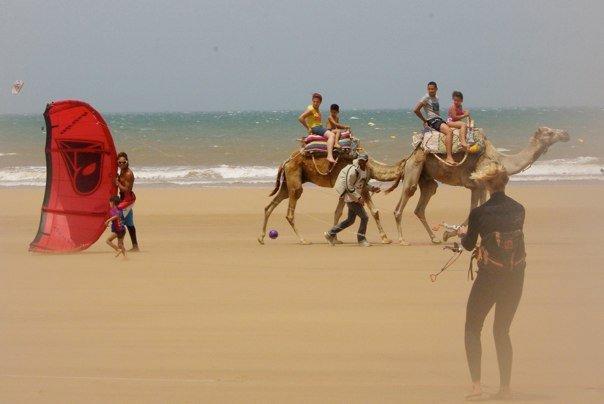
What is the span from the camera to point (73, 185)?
16.6 m

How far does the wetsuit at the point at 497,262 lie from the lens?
7684 millimetres

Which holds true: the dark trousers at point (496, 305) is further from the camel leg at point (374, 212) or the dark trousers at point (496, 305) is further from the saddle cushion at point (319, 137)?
the saddle cushion at point (319, 137)

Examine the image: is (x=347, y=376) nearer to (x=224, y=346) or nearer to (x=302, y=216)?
(x=224, y=346)

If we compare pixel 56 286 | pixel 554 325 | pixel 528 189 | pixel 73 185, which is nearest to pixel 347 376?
pixel 554 325

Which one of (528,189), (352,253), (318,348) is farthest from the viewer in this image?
(528,189)

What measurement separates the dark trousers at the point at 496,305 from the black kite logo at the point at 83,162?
9.68 m

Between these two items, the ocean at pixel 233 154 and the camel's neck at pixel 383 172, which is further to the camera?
the ocean at pixel 233 154

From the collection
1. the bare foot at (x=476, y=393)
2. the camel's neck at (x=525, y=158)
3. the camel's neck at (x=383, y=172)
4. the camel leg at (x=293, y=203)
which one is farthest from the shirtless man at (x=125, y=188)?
the bare foot at (x=476, y=393)

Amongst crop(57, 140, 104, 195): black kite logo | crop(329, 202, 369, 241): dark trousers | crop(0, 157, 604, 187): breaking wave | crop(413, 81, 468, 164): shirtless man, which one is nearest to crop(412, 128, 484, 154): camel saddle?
crop(413, 81, 468, 164): shirtless man

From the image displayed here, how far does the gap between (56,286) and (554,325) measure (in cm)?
581

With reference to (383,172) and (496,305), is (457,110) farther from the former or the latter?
(496,305)

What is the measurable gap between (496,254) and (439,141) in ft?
31.9

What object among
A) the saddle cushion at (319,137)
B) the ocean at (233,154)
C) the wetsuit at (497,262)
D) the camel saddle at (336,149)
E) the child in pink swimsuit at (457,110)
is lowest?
the ocean at (233,154)

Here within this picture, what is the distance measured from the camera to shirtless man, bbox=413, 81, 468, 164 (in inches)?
671
